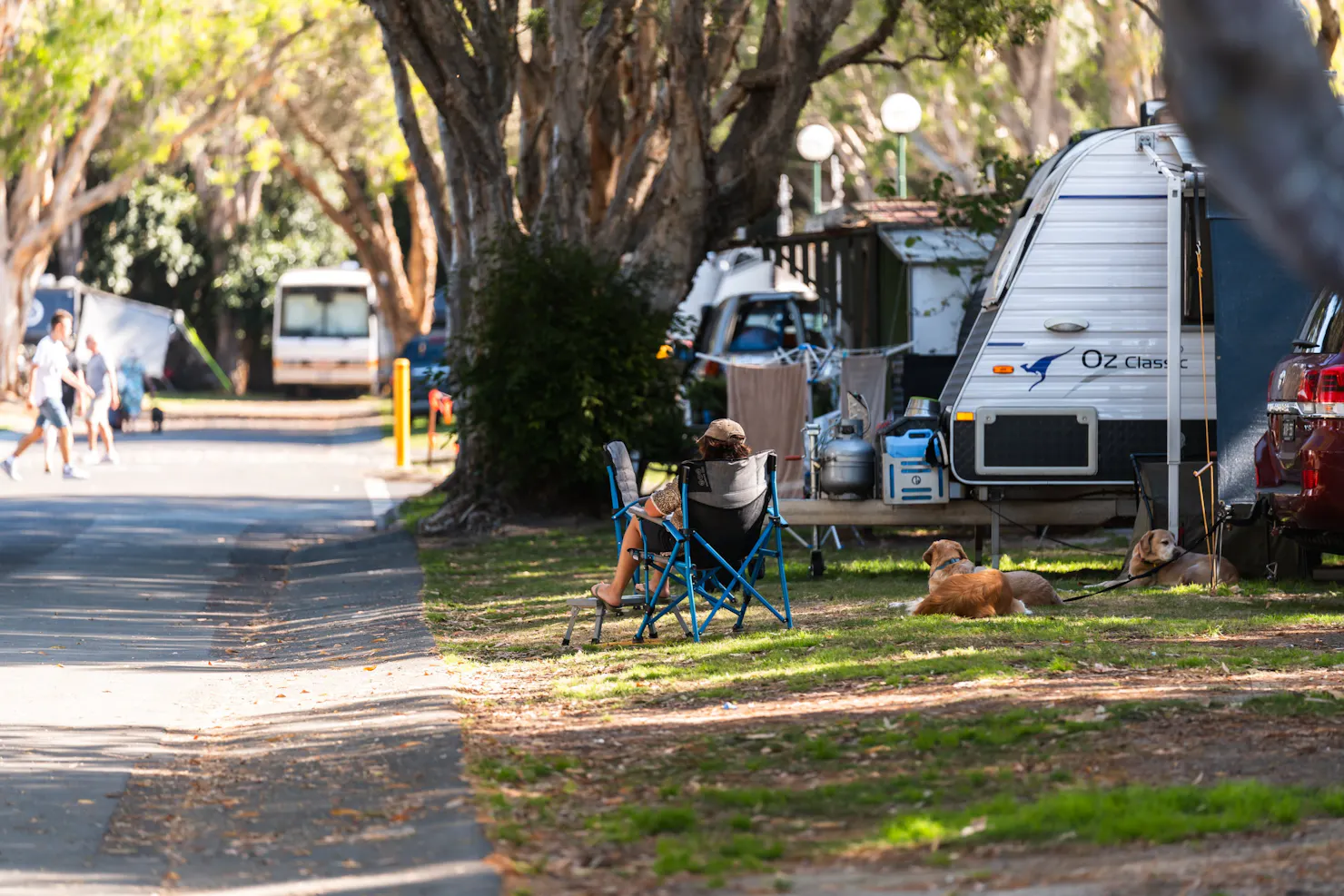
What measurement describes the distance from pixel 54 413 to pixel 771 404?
927cm

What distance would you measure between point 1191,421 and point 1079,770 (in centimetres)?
648

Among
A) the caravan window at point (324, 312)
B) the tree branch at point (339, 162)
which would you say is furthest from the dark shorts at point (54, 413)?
the caravan window at point (324, 312)

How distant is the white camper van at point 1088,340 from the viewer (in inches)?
473

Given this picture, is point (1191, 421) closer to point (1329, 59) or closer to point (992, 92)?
point (1329, 59)

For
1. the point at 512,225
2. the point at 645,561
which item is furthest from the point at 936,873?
the point at 512,225

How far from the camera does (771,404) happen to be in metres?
15.7

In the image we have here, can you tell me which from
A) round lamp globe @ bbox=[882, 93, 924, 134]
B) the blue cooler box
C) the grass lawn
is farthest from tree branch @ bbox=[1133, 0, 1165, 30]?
round lamp globe @ bbox=[882, 93, 924, 134]

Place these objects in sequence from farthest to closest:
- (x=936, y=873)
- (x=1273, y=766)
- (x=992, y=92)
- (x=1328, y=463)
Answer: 1. (x=992, y=92)
2. (x=1328, y=463)
3. (x=1273, y=766)
4. (x=936, y=873)

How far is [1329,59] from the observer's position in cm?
1611

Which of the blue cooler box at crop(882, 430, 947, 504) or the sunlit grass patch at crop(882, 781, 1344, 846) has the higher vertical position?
the blue cooler box at crop(882, 430, 947, 504)

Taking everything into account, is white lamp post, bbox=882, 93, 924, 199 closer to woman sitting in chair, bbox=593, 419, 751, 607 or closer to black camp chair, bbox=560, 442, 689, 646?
black camp chair, bbox=560, 442, 689, 646

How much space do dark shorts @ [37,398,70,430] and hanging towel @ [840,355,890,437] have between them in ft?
32.1

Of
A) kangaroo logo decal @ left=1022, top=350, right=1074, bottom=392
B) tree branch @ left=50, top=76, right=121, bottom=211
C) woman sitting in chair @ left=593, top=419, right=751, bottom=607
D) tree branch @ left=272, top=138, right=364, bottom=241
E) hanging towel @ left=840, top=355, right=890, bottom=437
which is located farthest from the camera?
tree branch @ left=272, top=138, right=364, bottom=241

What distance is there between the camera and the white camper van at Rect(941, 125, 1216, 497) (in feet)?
39.4
